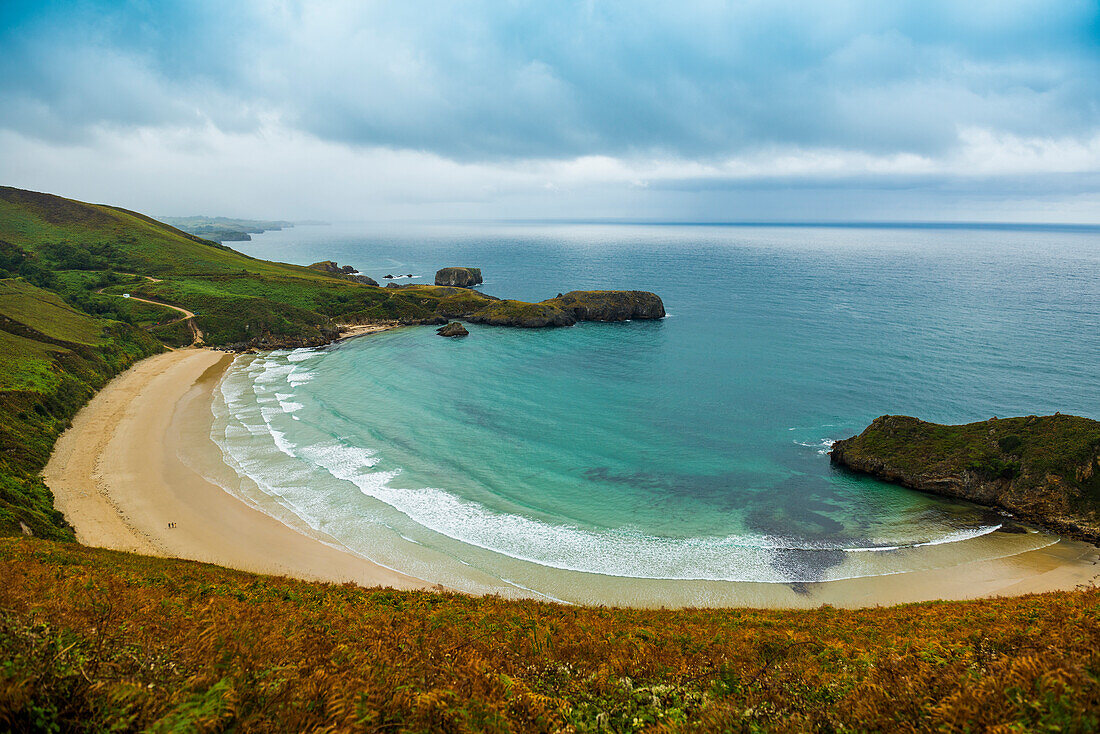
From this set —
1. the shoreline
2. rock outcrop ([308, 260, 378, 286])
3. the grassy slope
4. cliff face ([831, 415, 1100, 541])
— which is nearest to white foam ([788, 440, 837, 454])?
cliff face ([831, 415, 1100, 541])

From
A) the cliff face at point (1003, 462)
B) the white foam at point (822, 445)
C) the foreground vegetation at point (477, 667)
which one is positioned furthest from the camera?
the white foam at point (822, 445)

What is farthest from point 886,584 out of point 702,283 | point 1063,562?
point 702,283

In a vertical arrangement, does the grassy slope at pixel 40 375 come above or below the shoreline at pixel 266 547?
above

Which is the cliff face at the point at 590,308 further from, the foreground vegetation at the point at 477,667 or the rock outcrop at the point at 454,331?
the foreground vegetation at the point at 477,667

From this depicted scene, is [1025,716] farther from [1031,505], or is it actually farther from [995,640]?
[1031,505]

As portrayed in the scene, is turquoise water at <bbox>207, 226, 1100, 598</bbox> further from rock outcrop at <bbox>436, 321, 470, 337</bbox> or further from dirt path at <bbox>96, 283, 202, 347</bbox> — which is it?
dirt path at <bbox>96, 283, 202, 347</bbox>

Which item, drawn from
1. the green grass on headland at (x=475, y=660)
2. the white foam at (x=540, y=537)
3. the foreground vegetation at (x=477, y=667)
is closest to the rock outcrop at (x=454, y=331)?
the white foam at (x=540, y=537)

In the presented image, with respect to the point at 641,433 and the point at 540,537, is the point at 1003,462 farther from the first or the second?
the point at 540,537
